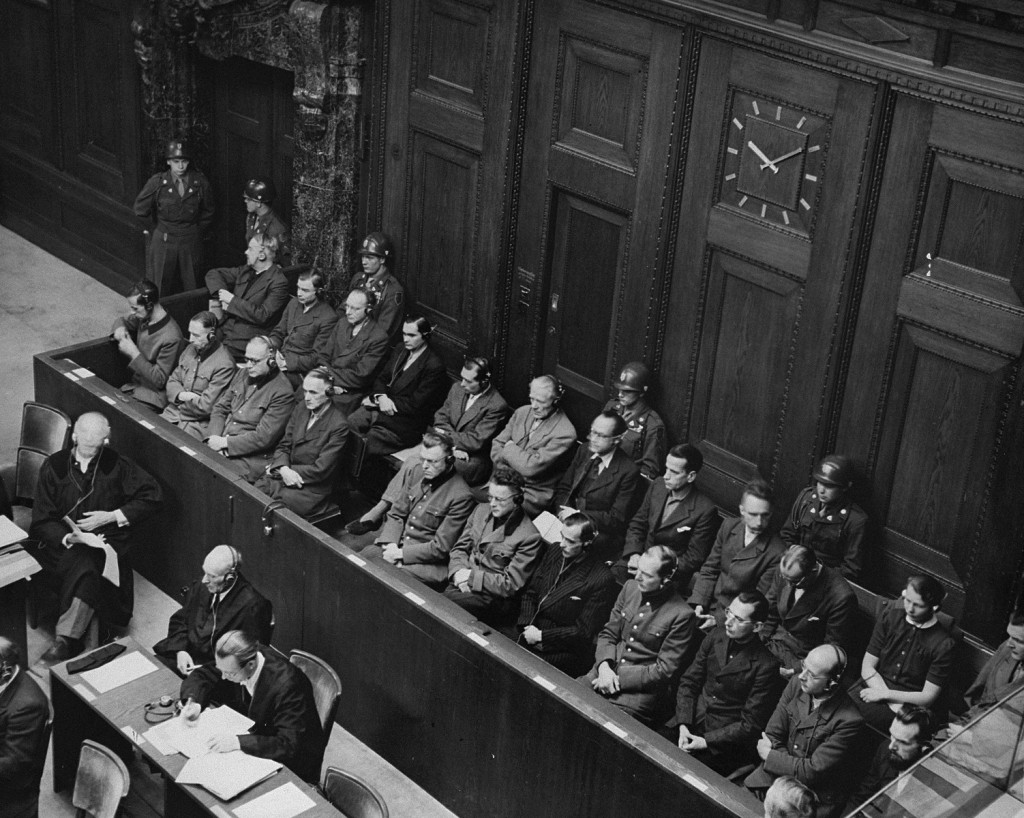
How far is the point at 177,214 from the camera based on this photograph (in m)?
12.4

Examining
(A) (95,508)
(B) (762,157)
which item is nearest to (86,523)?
(A) (95,508)

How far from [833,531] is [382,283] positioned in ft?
14.0

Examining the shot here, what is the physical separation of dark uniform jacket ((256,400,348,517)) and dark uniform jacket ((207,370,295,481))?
31cm

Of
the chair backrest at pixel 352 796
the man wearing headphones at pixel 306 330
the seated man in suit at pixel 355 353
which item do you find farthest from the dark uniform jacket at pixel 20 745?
the man wearing headphones at pixel 306 330

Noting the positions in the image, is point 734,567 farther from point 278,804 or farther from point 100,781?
point 100,781

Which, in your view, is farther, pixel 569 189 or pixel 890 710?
pixel 569 189

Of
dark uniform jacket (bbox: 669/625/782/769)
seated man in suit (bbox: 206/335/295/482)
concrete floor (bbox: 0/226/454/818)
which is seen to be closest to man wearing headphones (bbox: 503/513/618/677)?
dark uniform jacket (bbox: 669/625/782/769)

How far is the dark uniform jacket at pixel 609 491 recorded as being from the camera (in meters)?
9.03

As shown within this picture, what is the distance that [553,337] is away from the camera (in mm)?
10266

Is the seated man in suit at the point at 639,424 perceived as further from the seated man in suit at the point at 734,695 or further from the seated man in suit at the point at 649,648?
the seated man in suit at the point at 734,695

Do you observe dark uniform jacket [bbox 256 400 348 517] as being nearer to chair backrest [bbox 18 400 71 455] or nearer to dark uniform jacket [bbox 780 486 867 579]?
chair backrest [bbox 18 400 71 455]

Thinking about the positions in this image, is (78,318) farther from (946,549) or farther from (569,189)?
(946,549)

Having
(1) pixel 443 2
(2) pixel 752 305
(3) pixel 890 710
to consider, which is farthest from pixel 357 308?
(3) pixel 890 710

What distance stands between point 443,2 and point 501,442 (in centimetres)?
324
